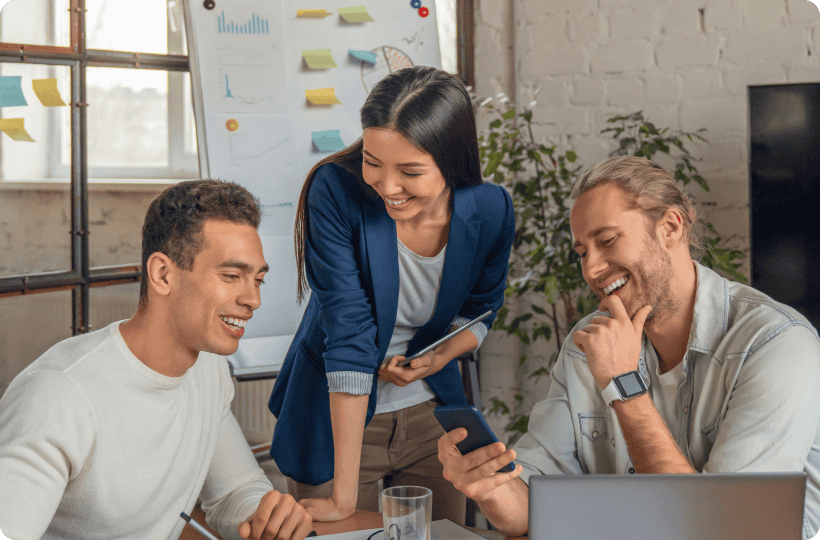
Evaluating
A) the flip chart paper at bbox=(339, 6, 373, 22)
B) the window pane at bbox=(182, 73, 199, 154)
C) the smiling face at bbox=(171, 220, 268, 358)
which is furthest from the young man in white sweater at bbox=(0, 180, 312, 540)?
the window pane at bbox=(182, 73, 199, 154)

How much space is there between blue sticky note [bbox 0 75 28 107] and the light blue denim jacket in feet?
4.89

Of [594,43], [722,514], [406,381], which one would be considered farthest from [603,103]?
[722,514]

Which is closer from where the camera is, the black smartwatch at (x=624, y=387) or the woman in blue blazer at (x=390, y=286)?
the black smartwatch at (x=624, y=387)

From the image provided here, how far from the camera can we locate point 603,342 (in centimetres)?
116

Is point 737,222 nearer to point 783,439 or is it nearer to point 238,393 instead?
point 783,439

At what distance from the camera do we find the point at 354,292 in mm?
1342

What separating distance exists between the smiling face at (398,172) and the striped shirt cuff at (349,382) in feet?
0.95

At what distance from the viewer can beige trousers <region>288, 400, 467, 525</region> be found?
4.75ft

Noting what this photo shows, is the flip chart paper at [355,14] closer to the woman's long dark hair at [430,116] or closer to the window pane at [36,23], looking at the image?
the window pane at [36,23]

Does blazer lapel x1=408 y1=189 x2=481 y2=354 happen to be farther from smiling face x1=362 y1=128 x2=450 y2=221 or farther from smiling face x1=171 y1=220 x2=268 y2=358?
smiling face x1=171 y1=220 x2=268 y2=358

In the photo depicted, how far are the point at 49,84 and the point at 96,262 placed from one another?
1.76 feet

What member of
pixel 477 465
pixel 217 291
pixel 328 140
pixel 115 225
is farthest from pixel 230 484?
pixel 115 225

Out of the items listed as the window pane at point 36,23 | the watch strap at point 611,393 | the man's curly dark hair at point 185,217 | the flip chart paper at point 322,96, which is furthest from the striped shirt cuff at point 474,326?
the window pane at point 36,23

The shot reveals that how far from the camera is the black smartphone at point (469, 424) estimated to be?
0.92 meters
